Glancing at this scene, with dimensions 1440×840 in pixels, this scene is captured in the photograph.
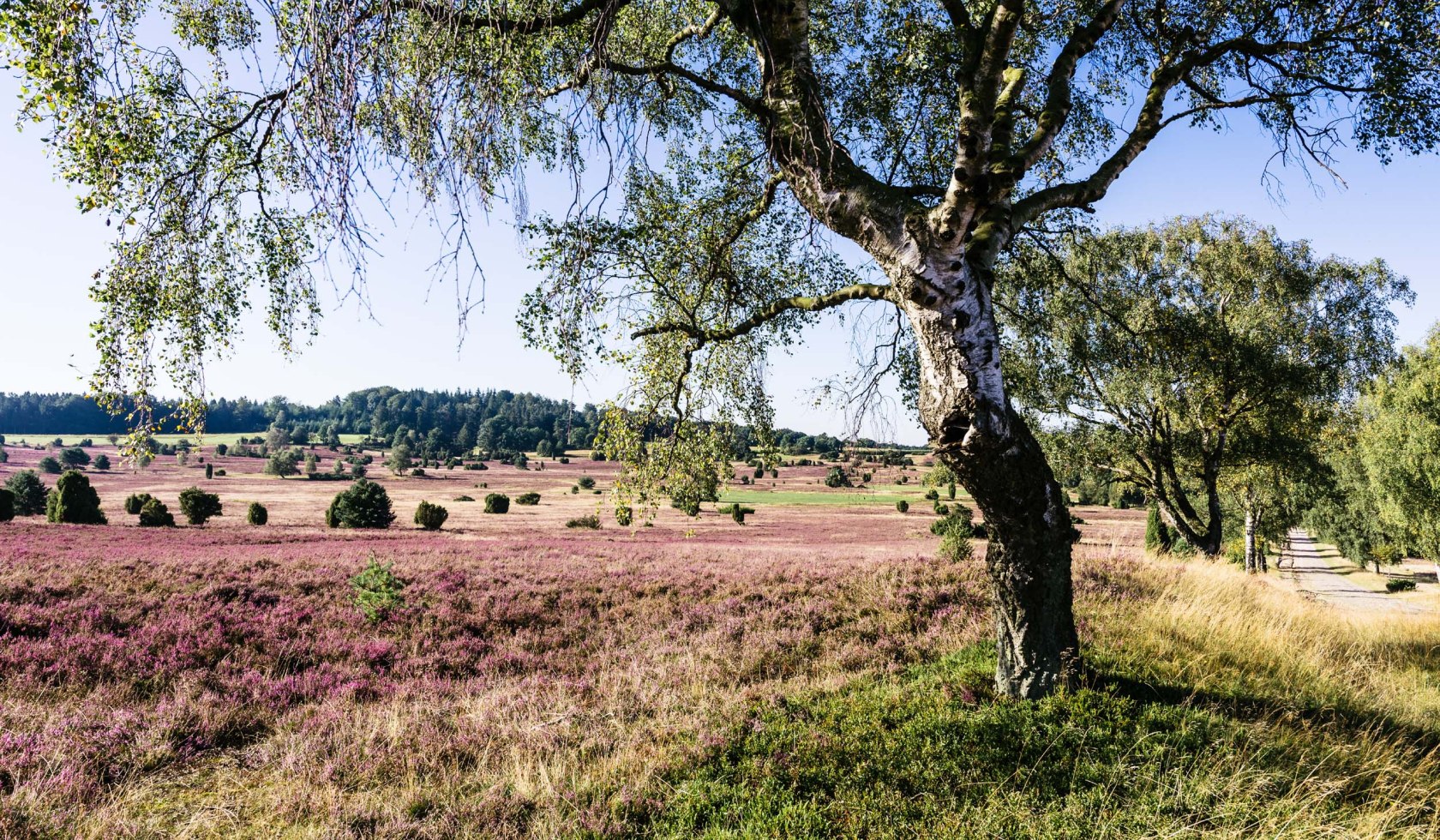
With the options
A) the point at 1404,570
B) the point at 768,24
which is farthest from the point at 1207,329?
the point at 1404,570

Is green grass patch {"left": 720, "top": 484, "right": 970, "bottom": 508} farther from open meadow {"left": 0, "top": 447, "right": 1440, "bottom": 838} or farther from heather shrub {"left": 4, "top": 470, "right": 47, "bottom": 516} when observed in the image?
open meadow {"left": 0, "top": 447, "right": 1440, "bottom": 838}

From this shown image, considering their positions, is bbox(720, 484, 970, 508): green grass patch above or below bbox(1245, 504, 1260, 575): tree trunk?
below

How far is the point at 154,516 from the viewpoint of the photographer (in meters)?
29.9

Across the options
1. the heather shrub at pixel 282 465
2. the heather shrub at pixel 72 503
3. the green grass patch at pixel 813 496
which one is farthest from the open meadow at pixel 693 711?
the heather shrub at pixel 282 465

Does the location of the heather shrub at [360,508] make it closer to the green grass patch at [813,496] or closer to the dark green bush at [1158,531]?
the green grass patch at [813,496]

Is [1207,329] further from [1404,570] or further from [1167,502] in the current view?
[1404,570]

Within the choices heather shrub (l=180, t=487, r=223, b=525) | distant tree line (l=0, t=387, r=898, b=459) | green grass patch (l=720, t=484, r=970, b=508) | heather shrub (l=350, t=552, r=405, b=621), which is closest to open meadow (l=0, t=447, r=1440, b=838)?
heather shrub (l=350, t=552, r=405, b=621)

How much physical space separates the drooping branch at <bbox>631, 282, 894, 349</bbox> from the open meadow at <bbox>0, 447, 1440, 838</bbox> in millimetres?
2264

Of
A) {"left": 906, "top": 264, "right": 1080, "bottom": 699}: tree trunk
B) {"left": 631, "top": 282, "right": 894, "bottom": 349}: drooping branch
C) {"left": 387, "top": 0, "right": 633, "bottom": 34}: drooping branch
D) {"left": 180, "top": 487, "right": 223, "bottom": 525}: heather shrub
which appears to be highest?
{"left": 387, "top": 0, "right": 633, "bottom": 34}: drooping branch

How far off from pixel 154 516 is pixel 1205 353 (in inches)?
1754

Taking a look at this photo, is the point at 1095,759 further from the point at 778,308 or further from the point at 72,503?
the point at 72,503

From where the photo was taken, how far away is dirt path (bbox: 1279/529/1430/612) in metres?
28.0

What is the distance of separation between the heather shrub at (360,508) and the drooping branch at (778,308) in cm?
3297

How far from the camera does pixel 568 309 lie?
532 centimetres
